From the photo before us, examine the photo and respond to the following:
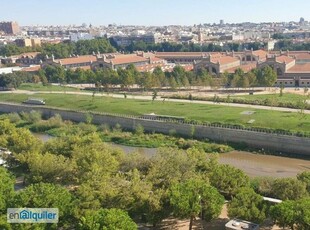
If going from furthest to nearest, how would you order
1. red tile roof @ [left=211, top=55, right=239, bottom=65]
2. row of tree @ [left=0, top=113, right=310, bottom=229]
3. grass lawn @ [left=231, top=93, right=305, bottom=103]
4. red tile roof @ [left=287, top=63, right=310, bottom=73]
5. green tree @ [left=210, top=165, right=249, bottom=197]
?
red tile roof @ [left=211, top=55, right=239, bottom=65] → red tile roof @ [left=287, top=63, right=310, bottom=73] → grass lawn @ [left=231, top=93, right=305, bottom=103] → green tree @ [left=210, top=165, right=249, bottom=197] → row of tree @ [left=0, top=113, right=310, bottom=229]

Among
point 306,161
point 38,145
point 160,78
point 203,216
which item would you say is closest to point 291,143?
point 306,161

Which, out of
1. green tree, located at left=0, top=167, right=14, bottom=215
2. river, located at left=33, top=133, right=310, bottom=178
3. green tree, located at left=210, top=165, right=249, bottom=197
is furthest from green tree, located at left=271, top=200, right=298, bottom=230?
green tree, located at left=0, top=167, right=14, bottom=215

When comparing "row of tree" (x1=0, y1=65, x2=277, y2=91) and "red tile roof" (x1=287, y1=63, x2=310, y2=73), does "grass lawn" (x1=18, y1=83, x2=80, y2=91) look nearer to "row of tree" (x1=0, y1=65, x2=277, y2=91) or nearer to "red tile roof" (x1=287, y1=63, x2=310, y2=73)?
"row of tree" (x1=0, y1=65, x2=277, y2=91)

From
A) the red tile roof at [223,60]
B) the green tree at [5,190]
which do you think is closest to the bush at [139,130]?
the green tree at [5,190]

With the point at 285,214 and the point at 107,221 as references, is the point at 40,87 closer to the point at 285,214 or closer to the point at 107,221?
the point at 107,221

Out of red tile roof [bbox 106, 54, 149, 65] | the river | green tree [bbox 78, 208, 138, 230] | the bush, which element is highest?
red tile roof [bbox 106, 54, 149, 65]

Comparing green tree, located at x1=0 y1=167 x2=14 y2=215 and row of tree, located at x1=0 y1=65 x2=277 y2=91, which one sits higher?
row of tree, located at x1=0 y1=65 x2=277 y2=91

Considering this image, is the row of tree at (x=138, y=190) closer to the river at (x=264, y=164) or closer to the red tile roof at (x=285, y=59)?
the river at (x=264, y=164)
